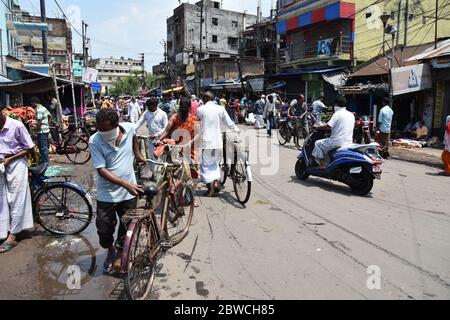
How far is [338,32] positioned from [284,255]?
24884 millimetres

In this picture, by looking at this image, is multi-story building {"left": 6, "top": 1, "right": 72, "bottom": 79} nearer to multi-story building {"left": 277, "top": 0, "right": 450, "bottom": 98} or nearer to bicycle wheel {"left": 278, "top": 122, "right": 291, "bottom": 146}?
bicycle wheel {"left": 278, "top": 122, "right": 291, "bottom": 146}

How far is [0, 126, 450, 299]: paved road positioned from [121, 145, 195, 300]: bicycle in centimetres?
19

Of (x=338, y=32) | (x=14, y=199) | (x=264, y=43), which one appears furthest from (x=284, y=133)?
(x=264, y=43)

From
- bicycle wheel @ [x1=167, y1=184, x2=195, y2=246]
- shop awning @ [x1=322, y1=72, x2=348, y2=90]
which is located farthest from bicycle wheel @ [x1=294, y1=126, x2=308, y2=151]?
shop awning @ [x1=322, y1=72, x2=348, y2=90]

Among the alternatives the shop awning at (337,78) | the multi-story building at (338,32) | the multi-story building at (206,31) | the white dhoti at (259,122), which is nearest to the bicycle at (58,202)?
the white dhoti at (259,122)

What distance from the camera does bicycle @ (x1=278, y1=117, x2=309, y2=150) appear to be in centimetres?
1356

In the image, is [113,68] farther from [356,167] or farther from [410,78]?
[356,167]

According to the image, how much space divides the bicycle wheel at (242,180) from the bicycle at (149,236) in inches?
60.7

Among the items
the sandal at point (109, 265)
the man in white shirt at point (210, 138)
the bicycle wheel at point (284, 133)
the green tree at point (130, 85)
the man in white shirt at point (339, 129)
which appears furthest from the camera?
the green tree at point (130, 85)

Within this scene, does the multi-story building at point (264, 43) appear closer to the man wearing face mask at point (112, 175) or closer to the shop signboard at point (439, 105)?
the shop signboard at point (439, 105)

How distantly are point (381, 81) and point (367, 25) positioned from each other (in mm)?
10014

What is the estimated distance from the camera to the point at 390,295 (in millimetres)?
3625

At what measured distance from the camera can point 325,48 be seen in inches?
1032

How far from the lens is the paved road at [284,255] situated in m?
3.78
